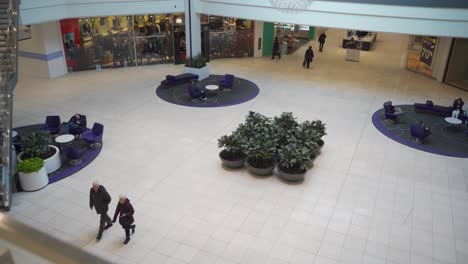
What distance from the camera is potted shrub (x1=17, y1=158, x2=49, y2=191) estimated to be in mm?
10750

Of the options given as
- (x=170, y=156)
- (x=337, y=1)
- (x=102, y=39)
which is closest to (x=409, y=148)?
(x=337, y=1)

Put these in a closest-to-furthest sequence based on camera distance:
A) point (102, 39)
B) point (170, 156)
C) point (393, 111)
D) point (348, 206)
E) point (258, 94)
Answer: point (348, 206) → point (170, 156) → point (393, 111) → point (258, 94) → point (102, 39)

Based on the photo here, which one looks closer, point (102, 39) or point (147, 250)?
point (147, 250)

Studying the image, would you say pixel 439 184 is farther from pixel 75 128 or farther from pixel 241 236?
pixel 75 128

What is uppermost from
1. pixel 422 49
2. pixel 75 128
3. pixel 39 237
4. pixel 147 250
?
pixel 39 237

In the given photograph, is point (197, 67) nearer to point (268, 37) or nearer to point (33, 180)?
point (268, 37)

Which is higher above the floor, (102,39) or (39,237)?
(39,237)

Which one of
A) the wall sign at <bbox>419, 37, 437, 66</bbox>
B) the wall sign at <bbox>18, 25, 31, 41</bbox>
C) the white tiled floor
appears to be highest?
the wall sign at <bbox>18, 25, 31, 41</bbox>

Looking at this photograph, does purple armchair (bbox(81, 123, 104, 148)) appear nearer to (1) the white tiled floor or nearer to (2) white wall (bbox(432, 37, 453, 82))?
(1) the white tiled floor

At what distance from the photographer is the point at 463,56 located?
2061 cm

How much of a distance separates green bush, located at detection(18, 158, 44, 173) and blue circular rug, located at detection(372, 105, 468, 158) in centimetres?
1232

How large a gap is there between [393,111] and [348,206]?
6956 mm

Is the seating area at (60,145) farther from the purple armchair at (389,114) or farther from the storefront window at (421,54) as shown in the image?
the storefront window at (421,54)

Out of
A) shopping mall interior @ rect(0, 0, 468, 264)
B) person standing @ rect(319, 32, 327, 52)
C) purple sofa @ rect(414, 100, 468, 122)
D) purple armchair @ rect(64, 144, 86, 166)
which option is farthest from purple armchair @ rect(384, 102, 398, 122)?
person standing @ rect(319, 32, 327, 52)
